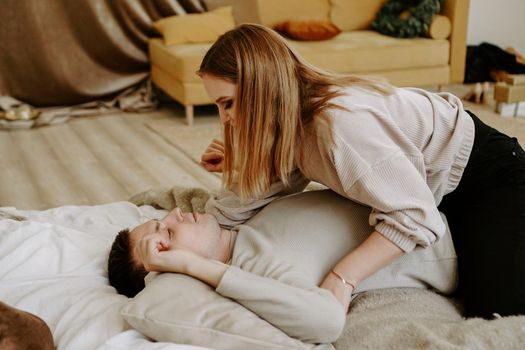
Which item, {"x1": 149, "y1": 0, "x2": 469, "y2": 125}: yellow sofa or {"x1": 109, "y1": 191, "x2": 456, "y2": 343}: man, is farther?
{"x1": 149, "y1": 0, "x2": 469, "y2": 125}: yellow sofa

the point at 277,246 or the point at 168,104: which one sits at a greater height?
the point at 277,246

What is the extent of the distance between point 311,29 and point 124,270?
2.93m

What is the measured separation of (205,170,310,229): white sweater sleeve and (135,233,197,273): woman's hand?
0.27m

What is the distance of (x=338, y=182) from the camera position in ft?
4.46

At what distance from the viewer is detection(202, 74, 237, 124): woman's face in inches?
52.8

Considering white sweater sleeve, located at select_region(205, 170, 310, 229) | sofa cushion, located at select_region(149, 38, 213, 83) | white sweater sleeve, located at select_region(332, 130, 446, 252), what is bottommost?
sofa cushion, located at select_region(149, 38, 213, 83)

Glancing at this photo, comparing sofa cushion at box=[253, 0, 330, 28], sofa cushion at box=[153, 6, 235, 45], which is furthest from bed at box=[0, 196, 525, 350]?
sofa cushion at box=[253, 0, 330, 28]

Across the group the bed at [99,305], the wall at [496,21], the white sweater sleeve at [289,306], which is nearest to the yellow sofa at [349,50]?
the wall at [496,21]

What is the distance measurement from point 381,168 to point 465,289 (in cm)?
41

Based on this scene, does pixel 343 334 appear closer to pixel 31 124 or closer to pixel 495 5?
pixel 31 124

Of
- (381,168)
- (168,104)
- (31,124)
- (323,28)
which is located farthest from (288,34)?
(381,168)

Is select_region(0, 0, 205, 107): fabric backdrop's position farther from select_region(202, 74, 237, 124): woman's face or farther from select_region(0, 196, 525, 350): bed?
select_region(202, 74, 237, 124): woman's face

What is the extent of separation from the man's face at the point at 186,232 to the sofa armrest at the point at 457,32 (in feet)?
10.6

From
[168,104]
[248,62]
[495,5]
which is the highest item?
[248,62]
